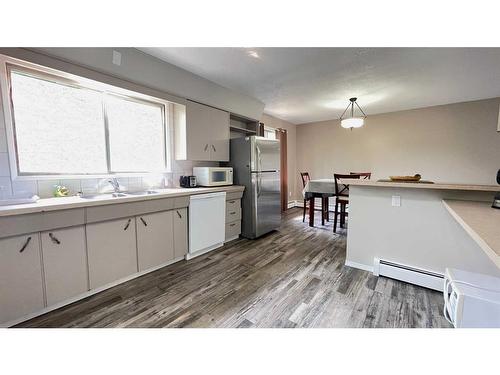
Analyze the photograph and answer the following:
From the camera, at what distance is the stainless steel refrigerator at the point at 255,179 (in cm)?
328

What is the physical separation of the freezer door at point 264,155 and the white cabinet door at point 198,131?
0.73m

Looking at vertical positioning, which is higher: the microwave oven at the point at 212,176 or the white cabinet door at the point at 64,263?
the microwave oven at the point at 212,176

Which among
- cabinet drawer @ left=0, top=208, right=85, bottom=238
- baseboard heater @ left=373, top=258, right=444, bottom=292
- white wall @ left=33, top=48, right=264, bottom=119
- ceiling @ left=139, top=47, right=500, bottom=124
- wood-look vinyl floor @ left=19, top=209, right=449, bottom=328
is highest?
ceiling @ left=139, top=47, right=500, bottom=124

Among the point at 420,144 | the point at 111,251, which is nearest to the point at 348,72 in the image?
the point at 420,144

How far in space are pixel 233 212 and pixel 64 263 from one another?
205cm

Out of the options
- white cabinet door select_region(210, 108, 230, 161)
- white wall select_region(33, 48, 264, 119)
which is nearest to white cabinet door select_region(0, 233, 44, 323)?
white wall select_region(33, 48, 264, 119)

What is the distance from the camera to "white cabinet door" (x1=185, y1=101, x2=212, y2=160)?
2.87 metres

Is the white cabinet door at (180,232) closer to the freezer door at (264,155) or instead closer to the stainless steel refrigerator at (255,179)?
the stainless steel refrigerator at (255,179)

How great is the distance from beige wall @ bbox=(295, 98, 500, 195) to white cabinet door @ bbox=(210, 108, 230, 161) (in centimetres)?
342

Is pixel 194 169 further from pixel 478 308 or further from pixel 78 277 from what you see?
pixel 478 308

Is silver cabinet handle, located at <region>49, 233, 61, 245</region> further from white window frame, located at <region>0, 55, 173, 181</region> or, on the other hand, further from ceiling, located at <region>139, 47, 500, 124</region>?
ceiling, located at <region>139, 47, 500, 124</region>

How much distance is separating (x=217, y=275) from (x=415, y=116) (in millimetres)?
5415

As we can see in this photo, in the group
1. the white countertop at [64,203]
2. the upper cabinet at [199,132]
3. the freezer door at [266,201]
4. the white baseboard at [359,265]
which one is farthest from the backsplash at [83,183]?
the white baseboard at [359,265]
